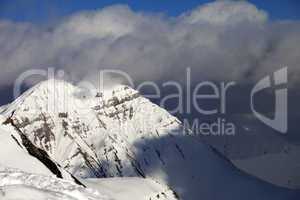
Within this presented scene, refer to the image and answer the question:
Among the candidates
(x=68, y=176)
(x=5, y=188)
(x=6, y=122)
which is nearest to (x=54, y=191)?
(x=5, y=188)

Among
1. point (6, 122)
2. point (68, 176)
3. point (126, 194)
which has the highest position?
point (6, 122)

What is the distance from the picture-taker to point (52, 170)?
106938 millimetres

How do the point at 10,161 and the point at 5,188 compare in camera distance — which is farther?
the point at 10,161

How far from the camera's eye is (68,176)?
119 metres

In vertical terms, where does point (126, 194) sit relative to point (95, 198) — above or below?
below

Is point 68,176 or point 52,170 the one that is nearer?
point 52,170

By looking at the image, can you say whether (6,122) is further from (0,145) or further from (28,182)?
(28,182)

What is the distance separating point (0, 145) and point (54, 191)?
6934 centimetres

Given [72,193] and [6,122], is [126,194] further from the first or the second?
[72,193]

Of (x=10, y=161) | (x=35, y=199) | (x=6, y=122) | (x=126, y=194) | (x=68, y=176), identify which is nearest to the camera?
(x=35, y=199)

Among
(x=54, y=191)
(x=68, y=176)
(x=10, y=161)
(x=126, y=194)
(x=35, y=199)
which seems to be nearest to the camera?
(x=35, y=199)

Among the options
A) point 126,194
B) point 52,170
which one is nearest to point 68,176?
point 52,170

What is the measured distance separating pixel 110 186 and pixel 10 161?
99187 mm

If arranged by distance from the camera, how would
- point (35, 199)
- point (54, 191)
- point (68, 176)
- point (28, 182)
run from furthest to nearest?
point (68, 176) → point (28, 182) → point (54, 191) → point (35, 199)
